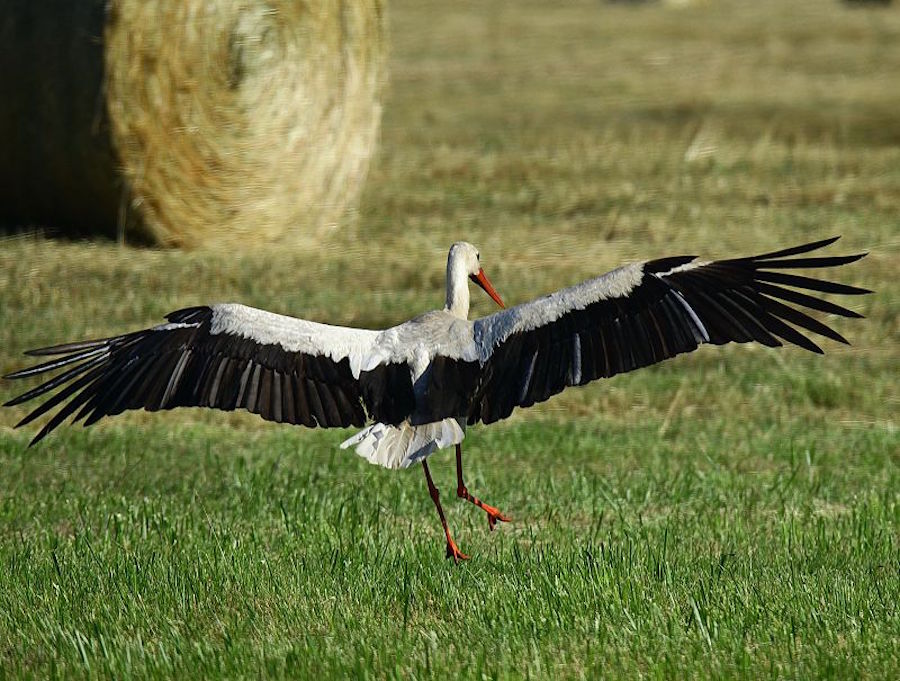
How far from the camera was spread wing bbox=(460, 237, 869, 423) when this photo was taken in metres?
6.11

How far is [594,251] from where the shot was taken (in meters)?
11.9

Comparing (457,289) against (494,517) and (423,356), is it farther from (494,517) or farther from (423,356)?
(494,517)

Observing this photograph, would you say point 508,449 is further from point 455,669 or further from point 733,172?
point 733,172

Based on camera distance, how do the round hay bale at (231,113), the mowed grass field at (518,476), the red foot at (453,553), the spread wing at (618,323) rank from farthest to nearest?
the round hay bale at (231,113), the red foot at (453,553), the spread wing at (618,323), the mowed grass field at (518,476)

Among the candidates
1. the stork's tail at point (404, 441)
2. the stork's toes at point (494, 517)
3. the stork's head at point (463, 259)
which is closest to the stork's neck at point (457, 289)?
the stork's head at point (463, 259)

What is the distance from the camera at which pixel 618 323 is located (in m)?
6.20

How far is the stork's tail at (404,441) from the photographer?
6.19m

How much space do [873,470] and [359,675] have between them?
3.88 metres

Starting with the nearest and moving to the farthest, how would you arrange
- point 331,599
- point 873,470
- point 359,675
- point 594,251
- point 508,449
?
point 359,675, point 331,599, point 873,470, point 508,449, point 594,251

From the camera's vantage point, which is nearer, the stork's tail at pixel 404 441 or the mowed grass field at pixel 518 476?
the mowed grass field at pixel 518 476

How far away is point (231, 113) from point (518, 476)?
16.0 ft

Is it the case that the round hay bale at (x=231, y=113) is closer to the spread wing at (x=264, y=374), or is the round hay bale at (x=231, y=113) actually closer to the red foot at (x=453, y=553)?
the spread wing at (x=264, y=374)

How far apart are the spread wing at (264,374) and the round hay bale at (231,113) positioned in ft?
16.9

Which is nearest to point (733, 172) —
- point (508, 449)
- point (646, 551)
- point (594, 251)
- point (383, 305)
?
point (594, 251)
